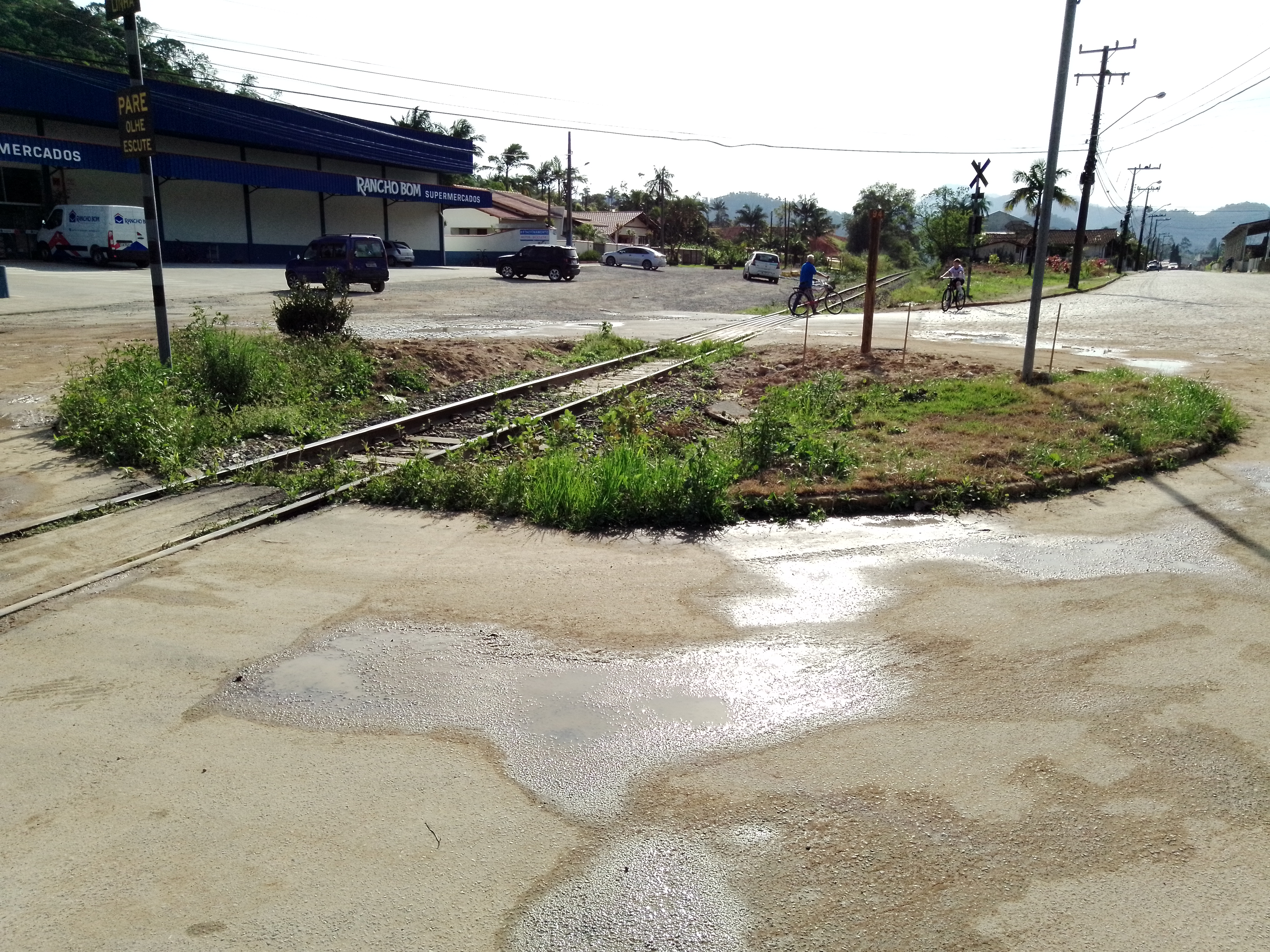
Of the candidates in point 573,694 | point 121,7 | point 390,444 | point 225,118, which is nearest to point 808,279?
point 390,444

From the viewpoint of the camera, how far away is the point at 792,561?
676 centimetres

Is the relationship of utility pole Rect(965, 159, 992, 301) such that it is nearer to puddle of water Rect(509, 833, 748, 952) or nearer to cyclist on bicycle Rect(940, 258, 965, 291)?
cyclist on bicycle Rect(940, 258, 965, 291)

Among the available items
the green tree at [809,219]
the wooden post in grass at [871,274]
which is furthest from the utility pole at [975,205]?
the green tree at [809,219]

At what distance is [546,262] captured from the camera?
143 ft

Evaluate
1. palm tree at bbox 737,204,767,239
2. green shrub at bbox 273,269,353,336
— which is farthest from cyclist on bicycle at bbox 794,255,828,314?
palm tree at bbox 737,204,767,239

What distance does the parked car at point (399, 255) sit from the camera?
168ft

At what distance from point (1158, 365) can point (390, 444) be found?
14325mm

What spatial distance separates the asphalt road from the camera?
3.15 m

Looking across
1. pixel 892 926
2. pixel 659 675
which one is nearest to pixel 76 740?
pixel 659 675

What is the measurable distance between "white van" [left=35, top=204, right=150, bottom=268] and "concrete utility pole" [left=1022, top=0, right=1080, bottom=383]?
3192 cm

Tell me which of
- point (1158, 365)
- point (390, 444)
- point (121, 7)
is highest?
point (121, 7)

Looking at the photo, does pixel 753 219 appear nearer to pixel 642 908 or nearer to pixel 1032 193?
pixel 1032 193

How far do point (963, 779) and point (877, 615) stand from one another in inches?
73.3

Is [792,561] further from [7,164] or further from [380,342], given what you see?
[7,164]
